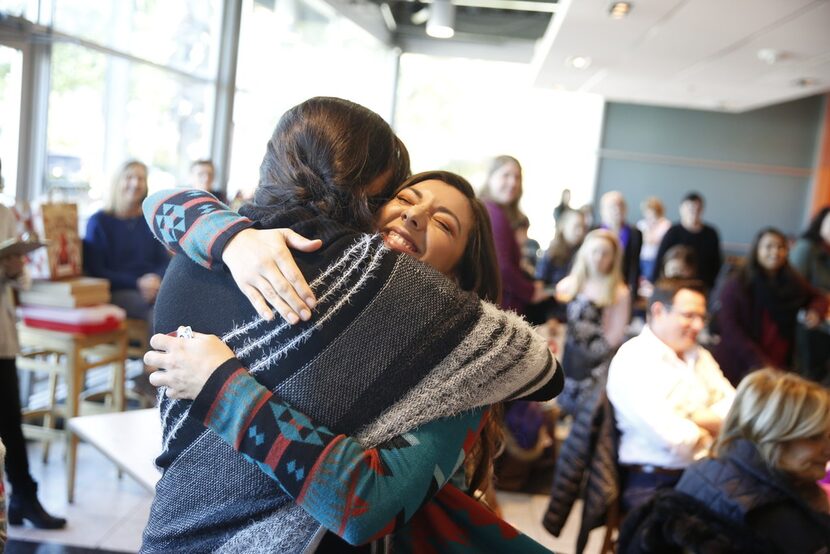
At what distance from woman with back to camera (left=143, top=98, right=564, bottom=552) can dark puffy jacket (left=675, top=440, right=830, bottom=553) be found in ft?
3.84

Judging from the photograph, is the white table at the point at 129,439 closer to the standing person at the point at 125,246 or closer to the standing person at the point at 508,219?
the standing person at the point at 508,219

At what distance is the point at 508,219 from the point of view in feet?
11.7

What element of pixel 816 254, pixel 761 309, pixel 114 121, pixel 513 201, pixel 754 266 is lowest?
pixel 761 309

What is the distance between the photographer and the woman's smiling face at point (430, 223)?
3.61 ft

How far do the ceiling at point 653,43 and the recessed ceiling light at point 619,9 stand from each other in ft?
0.19

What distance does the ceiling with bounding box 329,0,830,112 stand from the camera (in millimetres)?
5121

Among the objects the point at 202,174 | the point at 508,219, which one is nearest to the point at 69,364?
the point at 202,174

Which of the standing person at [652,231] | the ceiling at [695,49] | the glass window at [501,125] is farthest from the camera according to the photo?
the glass window at [501,125]

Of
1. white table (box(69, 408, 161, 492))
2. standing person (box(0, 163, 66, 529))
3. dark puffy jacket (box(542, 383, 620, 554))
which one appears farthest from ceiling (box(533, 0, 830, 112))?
white table (box(69, 408, 161, 492))

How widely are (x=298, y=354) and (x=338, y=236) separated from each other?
16 cm

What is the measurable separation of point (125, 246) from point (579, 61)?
4.95 metres

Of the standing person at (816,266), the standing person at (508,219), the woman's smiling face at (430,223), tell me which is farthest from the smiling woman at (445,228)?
the standing person at (816,266)

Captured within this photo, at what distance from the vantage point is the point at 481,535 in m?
1.12

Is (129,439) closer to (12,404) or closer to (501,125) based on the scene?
(12,404)
